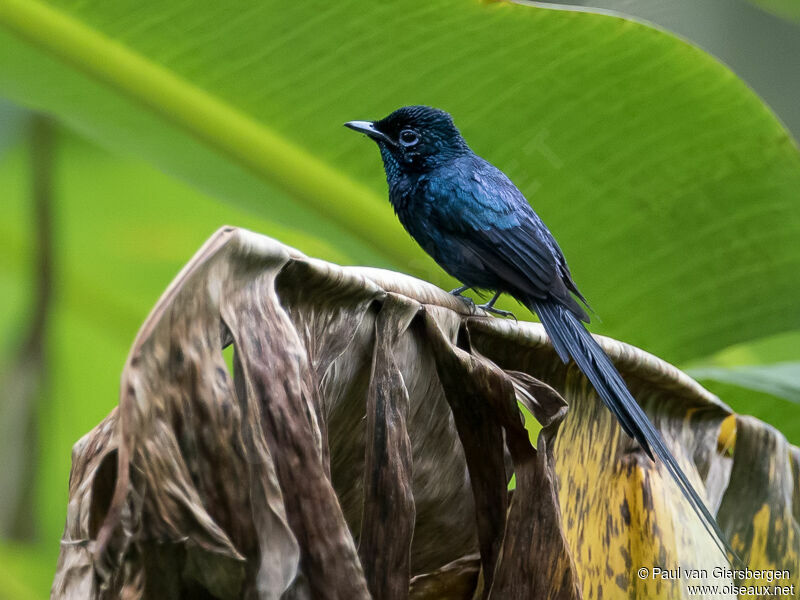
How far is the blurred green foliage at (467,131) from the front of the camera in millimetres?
1941

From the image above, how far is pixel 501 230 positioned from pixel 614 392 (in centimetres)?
64

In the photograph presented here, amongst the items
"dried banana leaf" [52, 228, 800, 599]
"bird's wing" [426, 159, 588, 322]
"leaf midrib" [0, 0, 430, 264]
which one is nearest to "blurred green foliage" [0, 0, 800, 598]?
"leaf midrib" [0, 0, 430, 264]

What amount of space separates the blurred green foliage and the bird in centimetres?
8

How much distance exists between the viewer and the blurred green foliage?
194cm

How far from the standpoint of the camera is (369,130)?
2.11 m

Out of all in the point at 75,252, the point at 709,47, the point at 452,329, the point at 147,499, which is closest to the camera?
the point at 147,499

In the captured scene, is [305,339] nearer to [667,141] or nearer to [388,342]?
[388,342]

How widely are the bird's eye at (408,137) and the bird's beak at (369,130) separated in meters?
0.06

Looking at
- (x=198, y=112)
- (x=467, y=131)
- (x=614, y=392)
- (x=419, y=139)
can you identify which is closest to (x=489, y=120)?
(x=467, y=131)

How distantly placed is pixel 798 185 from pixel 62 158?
1.97 m

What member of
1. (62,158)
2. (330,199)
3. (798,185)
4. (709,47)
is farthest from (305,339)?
(709,47)

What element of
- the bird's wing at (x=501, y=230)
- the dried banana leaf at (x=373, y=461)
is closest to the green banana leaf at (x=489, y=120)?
the bird's wing at (x=501, y=230)

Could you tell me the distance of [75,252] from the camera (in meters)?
2.53

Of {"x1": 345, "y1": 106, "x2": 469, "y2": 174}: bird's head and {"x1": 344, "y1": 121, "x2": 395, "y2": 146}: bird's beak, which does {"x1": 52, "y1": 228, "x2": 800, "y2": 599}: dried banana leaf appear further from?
{"x1": 345, "y1": 106, "x2": 469, "y2": 174}: bird's head
